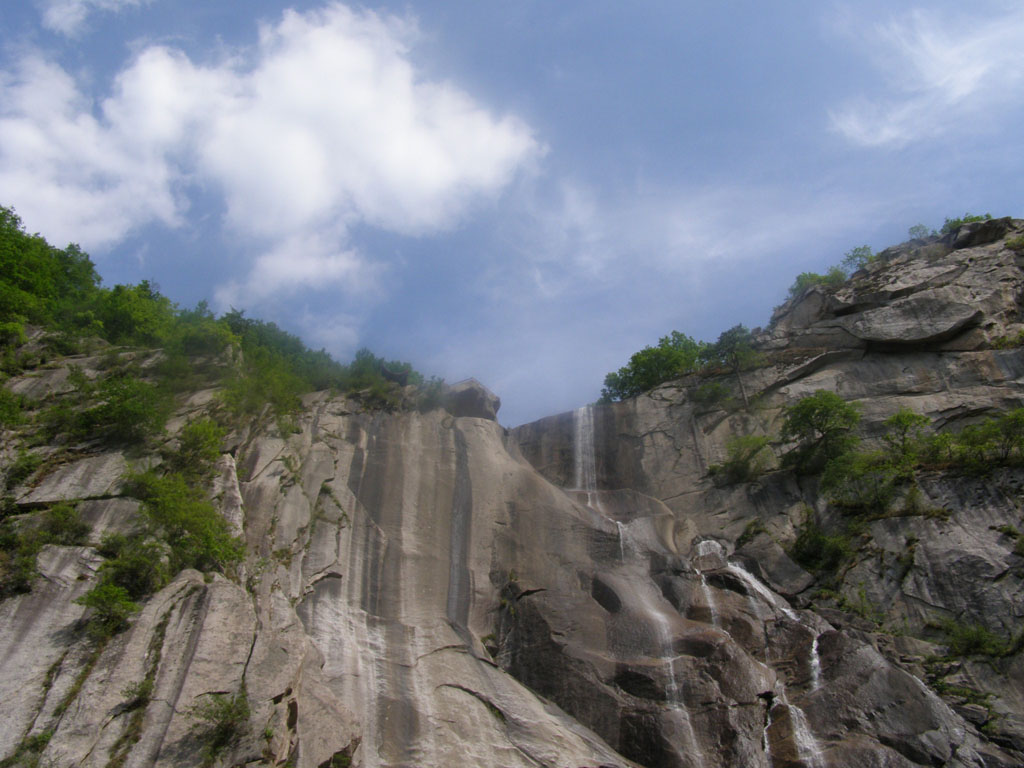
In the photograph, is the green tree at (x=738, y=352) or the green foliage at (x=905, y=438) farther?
the green tree at (x=738, y=352)

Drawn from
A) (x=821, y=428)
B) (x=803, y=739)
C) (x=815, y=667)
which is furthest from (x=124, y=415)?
(x=821, y=428)

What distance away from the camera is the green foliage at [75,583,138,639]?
16047 mm

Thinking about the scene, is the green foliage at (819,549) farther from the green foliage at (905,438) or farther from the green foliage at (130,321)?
the green foliage at (130,321)

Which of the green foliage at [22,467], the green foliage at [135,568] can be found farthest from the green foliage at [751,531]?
the green foliage at [22,467]

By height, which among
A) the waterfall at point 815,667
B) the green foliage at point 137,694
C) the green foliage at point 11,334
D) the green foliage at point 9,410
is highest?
the green foliage at point 11,334

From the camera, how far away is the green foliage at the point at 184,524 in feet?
62.8

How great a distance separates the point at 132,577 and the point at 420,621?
839 cm

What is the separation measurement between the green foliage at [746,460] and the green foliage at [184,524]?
2181 centimetres

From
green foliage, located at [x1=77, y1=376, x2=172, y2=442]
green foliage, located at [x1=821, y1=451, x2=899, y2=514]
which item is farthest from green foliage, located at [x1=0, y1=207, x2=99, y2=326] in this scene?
green foliage, located at [x1=821, y1=451, x2=899, y2=514]

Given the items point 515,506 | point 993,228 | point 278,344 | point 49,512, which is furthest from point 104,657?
point 993,228

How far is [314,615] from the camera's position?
21.0 metres

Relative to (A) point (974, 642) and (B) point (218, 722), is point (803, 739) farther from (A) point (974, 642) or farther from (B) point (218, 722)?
(B) point (218, 722)

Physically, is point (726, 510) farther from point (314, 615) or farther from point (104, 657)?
point (104, 657)

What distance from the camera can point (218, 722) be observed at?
1510 cm
